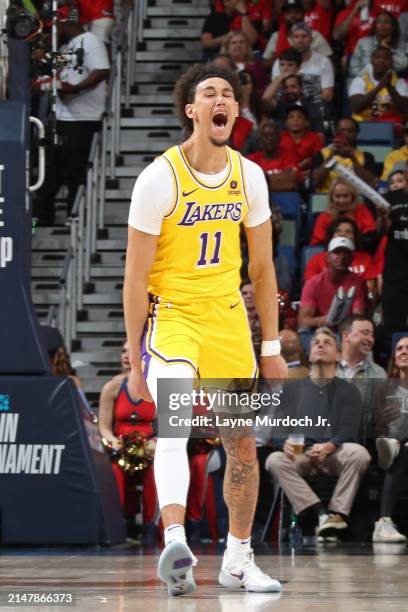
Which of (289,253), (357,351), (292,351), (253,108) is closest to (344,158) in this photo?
(289,253)

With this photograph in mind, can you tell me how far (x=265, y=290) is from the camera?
5648 mm

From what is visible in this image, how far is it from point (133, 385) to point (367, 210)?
7145 mm

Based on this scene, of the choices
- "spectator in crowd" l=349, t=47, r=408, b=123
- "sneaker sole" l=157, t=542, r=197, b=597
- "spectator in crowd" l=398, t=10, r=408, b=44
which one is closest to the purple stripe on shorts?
"sneaker sole" l=157, t=542, r=197, b=597

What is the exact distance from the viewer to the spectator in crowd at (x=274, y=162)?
12703 millimetres

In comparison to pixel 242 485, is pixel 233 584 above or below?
below

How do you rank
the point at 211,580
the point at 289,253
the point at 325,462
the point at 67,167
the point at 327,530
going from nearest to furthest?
the point at 211,580 → the point at 327,530 → the point at 325,462 → the point at 289,253 → the point at 67,167

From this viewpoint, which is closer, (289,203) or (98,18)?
(289,203)

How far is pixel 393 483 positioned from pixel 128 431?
2.00m

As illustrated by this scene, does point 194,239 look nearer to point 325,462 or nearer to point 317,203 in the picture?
point 325,462

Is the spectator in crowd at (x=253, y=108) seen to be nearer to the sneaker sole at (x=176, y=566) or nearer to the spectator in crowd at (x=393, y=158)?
the spectator in crowd at (x=393, y=158)

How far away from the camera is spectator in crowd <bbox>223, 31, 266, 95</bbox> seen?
46.0 feet

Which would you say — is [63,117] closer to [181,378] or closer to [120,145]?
[120,145]

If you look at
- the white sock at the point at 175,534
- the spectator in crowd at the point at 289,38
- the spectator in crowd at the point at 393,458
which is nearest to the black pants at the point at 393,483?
the spectator in crowd at the point at 393,458

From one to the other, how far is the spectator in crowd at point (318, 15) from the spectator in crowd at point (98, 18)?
85.7 inches
